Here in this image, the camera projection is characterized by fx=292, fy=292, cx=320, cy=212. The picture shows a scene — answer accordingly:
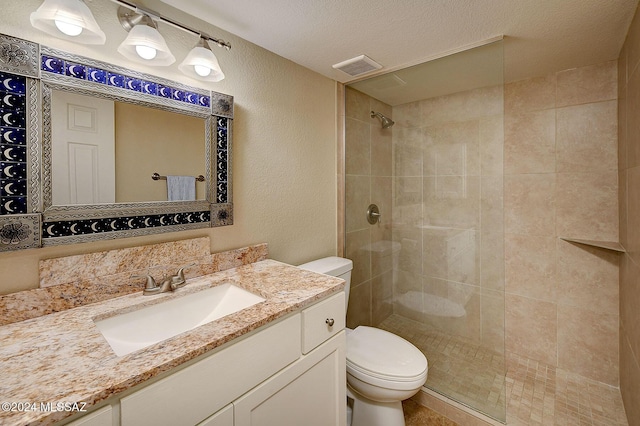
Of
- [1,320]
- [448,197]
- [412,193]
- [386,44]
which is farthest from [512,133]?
[1,320]

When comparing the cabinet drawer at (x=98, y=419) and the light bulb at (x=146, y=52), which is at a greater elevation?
the light bulb at (x=146, y=52)

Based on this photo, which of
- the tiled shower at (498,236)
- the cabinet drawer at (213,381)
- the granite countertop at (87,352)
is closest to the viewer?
the granite countertop at (87,352)

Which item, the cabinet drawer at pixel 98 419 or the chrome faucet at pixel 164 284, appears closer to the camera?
the cabinet drawer at pixel 98 419

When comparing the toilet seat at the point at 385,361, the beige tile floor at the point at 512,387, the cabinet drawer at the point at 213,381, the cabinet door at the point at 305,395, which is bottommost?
the beige tile floor at the point at 512,387

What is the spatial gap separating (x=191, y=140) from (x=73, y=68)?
0.46 metres

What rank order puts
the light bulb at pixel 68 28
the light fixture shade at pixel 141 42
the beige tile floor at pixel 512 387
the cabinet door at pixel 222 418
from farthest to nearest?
the beige tile floor at pixel 512 387 < the light fixture shade at pixel 141 42 < the light bulb at pixel 68 28 < the cabinet door at pixel 222 418

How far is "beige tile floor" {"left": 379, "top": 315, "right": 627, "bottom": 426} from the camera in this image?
168cm

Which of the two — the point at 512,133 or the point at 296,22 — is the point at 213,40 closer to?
the point at 296,22

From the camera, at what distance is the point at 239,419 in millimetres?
896

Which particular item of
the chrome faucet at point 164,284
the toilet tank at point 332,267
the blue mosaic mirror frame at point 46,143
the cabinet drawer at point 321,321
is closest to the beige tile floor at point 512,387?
the toilet tank at point 332,267

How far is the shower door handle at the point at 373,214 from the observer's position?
2273 mm

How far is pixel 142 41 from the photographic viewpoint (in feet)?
3.55

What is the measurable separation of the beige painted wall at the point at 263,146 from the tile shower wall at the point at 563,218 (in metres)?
1.36

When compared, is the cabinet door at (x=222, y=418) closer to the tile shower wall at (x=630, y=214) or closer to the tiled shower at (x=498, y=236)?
the tiled shower at (x=498, y=236)
